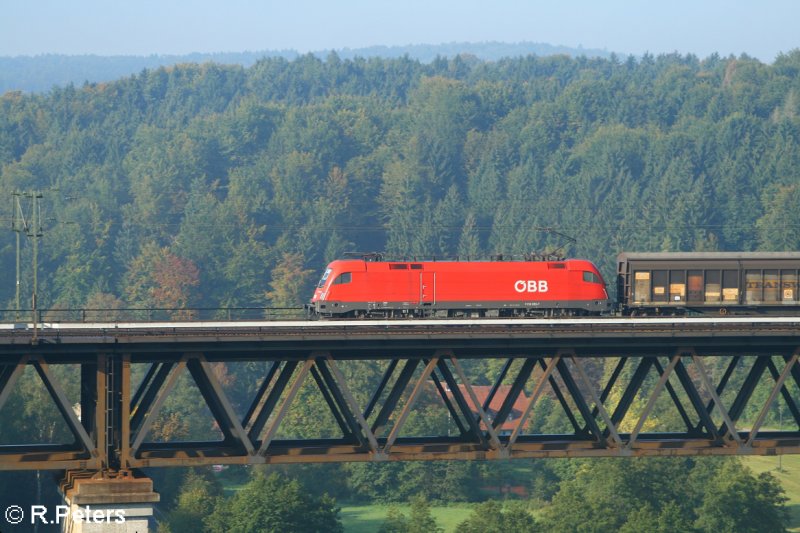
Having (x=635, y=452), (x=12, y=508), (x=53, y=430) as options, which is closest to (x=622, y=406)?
(x=635, y=452)

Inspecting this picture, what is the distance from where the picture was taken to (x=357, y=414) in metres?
58.8

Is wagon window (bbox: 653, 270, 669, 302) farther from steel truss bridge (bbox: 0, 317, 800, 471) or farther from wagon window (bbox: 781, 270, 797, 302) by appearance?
steel truss bridge (bbox: 0, 317, 800, 471)

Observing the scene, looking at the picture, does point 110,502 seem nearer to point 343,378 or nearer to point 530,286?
point 343,378

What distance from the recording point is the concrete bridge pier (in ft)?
186

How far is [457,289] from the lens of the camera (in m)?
80.7

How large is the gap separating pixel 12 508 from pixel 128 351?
171 feet

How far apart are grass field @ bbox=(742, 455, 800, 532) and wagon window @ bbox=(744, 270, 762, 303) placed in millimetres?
52766

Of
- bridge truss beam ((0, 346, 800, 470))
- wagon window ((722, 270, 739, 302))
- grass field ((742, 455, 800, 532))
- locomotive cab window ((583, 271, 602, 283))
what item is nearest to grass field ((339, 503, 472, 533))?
grass field ((742, 455, 800, 532))

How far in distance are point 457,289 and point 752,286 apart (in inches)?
602

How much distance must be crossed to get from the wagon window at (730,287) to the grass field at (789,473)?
5325 centimetres

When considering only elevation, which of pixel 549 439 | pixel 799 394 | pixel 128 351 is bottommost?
pixel 799 394

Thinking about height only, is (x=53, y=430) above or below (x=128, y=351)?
below

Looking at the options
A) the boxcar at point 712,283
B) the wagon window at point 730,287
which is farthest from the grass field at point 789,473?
the wagon window at point 730,287

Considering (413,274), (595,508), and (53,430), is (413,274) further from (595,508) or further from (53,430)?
(53,430)
